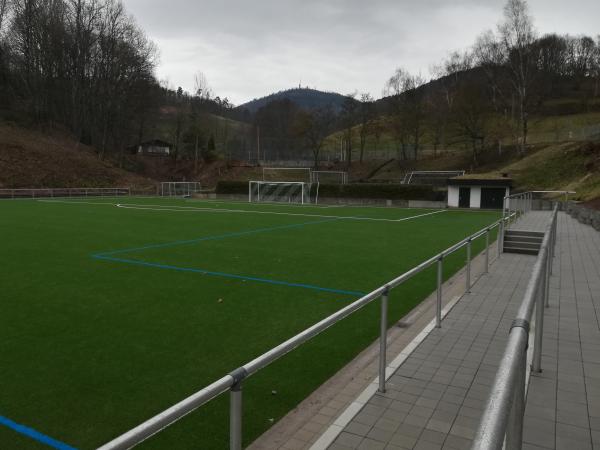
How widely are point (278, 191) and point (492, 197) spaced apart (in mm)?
20846

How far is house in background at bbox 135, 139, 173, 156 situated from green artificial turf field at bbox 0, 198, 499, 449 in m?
64.2

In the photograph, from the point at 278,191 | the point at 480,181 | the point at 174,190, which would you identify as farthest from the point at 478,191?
the point at 174,190

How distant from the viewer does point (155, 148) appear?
81750mm

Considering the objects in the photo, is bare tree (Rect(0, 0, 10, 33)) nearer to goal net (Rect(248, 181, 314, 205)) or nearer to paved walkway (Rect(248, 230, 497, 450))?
goal net (Rect(248, 181, 314, 205))

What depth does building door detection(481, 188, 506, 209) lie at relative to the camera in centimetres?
3797

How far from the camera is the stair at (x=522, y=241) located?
545 inches

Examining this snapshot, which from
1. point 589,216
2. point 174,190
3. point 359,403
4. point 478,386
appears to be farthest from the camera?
Result: point 174,190

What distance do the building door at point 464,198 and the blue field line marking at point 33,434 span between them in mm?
38805

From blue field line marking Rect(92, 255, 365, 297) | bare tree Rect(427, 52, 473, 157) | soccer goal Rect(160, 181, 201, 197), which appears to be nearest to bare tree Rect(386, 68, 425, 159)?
bare tree Rect(427, 52, 473, 157)

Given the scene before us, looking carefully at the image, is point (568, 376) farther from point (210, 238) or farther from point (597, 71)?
point (597, 71)

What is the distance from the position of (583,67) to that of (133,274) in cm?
9785

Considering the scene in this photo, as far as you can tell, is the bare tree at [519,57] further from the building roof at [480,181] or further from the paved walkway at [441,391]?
the paved walkway at [441,391]

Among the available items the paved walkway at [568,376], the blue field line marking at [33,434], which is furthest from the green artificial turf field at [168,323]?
the paved walkway at [568,376]

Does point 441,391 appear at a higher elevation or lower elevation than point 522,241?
lower
